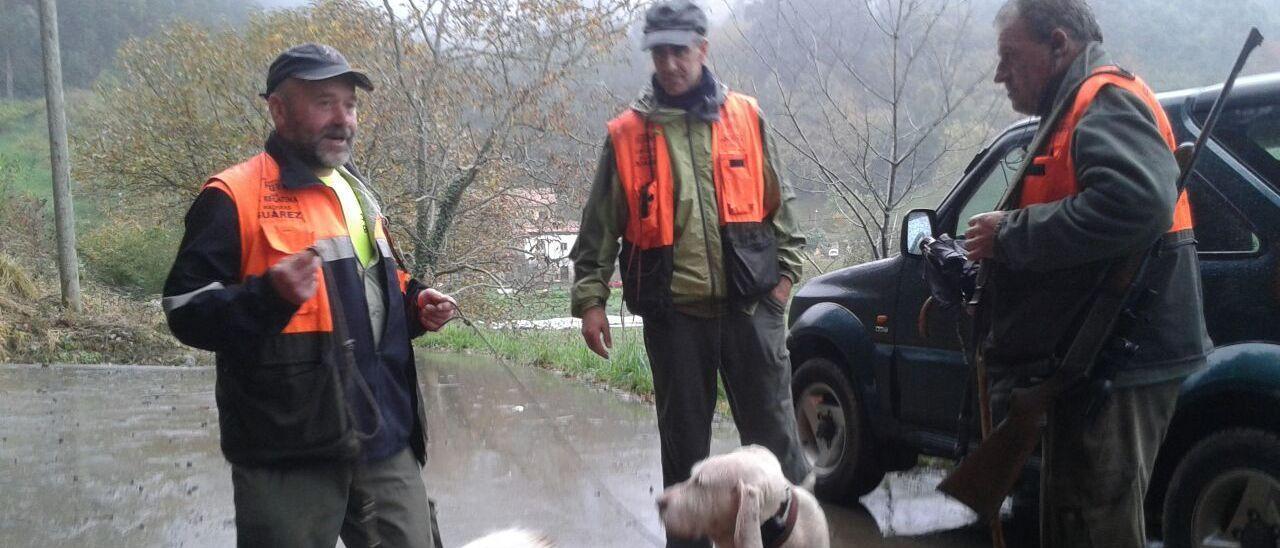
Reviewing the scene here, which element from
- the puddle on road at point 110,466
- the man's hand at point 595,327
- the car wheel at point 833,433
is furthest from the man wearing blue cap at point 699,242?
the puddle on road at point 110,466

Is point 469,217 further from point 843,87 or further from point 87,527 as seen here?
point 87,527

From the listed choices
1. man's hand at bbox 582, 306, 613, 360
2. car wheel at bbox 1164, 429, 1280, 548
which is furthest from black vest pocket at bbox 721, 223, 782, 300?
car wheel at bbox 1164, 429, 1280, 548

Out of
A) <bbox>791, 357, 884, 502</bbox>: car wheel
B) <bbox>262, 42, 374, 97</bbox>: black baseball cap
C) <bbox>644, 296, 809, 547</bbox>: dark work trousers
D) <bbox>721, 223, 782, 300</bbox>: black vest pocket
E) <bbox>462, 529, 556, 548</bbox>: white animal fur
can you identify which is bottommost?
<bbox>791, 357, 884, 502</bbox>: car wheel

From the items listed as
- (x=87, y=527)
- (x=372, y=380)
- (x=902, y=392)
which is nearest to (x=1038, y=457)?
(x=902, y=392)

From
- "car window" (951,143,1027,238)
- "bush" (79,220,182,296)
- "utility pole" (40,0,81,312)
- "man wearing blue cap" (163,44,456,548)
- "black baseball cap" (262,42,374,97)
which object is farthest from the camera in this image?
"bush" (79,220,182,296)

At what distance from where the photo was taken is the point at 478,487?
240 inches

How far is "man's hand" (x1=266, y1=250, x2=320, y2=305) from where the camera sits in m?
2.52

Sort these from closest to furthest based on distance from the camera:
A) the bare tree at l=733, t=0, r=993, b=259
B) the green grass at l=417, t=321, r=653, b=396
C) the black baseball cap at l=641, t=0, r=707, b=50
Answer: the black baseball cap at l=641, t=0, r=707, b=50 → the bare tree at l=733, t=0, r=993, b=259 → the green grass at l=417, t=321, r=653, b=396

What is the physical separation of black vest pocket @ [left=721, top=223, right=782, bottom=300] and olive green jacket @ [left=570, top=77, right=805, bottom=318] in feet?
0.11

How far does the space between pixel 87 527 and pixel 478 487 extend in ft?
6.54

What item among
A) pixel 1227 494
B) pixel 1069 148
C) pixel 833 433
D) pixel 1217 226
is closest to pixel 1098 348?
pixel 1069 148

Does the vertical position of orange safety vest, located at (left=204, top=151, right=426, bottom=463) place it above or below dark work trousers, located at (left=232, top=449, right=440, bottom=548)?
above

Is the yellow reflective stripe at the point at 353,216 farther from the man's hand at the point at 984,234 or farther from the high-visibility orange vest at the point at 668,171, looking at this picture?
the man's hand at the point at 984,234

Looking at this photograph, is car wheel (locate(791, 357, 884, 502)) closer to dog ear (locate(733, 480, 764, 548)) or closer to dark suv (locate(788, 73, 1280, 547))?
dark suv (locate(788, 73, 1280, 547))
